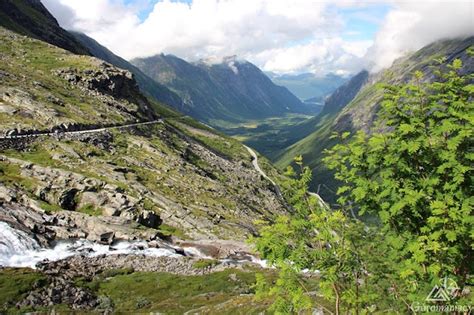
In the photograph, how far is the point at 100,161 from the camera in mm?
116812

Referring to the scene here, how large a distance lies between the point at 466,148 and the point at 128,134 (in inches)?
5724

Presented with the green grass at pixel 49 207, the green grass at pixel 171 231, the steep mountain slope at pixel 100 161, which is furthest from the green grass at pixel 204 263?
the green grass at pixel 49 207

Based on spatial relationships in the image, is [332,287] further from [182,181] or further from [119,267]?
[182,181]

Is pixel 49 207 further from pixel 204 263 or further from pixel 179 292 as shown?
pixel 179 292

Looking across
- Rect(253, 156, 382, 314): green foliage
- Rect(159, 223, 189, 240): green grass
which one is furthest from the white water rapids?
Rect(253, 156, 382, 314): green foliage

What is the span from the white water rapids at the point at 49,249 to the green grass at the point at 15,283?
4513 mm

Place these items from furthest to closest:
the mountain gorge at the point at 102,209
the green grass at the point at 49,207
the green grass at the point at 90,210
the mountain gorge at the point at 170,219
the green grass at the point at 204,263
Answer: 1. the green grass at the point at 90,210
2. the green grass at the point at 49,207
3. the green grass at the point at 204,263
4. the mountain gorge at the point at 102,209
5. the mountain gorge at the point at 170,219

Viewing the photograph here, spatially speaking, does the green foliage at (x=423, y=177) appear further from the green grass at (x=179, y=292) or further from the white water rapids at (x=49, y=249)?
the white water rapids at (x=49, y=249)

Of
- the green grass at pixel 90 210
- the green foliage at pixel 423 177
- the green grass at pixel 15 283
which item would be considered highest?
the green foliage at pixel 423 177

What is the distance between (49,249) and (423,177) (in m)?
71.3

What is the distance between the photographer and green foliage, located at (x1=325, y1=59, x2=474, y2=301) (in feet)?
47.5

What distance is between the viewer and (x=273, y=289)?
16453mm

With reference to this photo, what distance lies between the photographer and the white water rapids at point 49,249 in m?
67.0

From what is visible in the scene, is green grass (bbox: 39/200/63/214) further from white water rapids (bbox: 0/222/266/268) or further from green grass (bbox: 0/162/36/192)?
white water rapids (bbox: 0/222/266/268)
